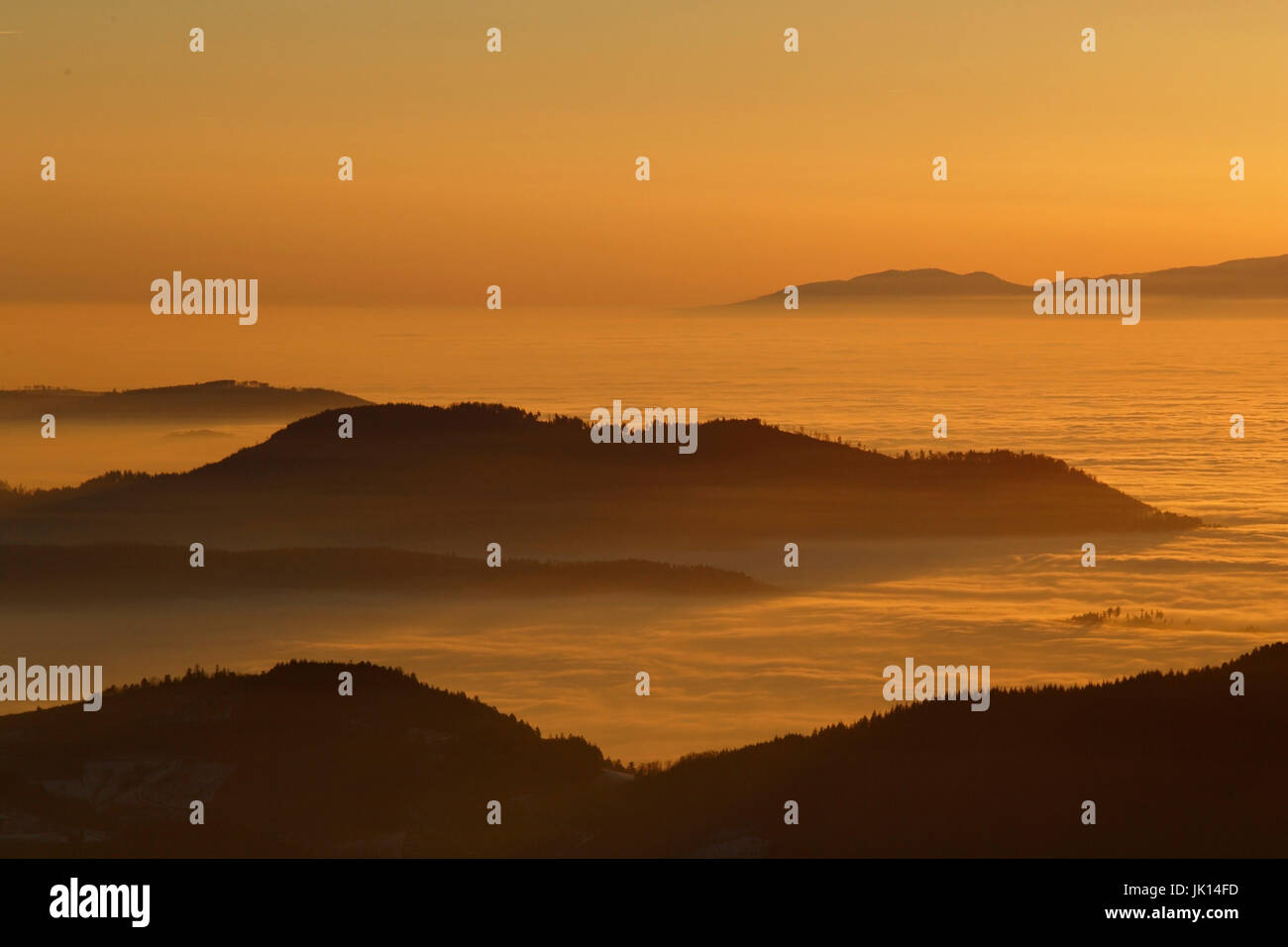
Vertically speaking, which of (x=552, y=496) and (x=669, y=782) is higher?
(x=552, y=496)

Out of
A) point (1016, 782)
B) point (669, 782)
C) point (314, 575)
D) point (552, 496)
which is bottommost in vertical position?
point (669, 782)

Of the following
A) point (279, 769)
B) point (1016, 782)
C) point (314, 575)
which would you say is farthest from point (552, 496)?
point (1016, 782)

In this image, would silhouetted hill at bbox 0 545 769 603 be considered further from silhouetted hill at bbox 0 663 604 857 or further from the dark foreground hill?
the dark foreground hill

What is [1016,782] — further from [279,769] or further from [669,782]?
[279,769]

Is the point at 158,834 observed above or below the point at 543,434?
below

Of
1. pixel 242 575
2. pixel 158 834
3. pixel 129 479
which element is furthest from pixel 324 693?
pixel 129 479

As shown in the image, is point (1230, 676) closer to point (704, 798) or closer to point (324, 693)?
point (704, 798)

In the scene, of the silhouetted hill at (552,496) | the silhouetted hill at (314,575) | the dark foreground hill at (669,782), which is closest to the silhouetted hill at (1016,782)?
the dark foreground hill at (669,782)
